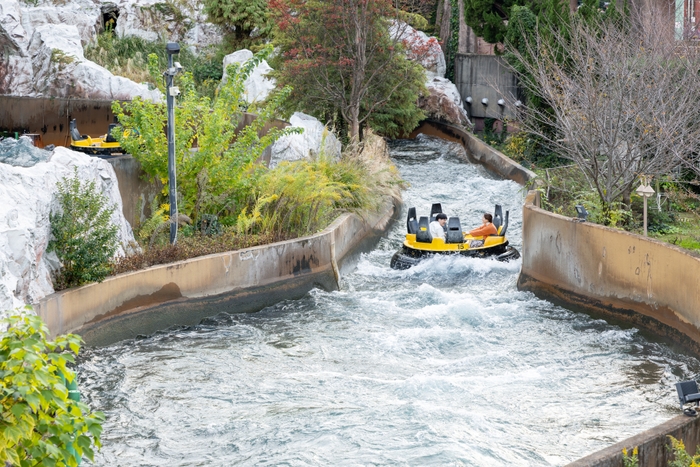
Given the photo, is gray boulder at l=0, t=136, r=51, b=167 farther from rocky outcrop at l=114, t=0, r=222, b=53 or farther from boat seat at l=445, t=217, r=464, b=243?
rocky outcrop at l=114, t=0, r=222, b=53

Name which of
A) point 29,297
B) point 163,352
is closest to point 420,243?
point 163,352

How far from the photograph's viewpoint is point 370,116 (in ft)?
97.3

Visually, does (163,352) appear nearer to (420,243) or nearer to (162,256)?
(162,256)

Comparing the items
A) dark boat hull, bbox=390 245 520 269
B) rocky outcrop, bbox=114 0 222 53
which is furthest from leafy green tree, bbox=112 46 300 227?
rocky outcrop, bbox=114 0 222 53

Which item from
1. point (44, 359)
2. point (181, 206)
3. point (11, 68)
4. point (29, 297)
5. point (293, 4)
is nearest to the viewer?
point (44, 359)

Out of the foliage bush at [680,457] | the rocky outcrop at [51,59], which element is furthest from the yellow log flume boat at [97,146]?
the foliage bush at [680,457]

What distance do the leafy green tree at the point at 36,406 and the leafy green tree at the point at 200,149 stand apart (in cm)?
1048

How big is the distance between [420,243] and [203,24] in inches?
993

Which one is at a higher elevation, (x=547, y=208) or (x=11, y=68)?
(x=11, y=68)

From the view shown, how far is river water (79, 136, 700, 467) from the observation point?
30.2 ft

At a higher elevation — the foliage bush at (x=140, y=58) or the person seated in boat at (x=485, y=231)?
the foliage bush at (x=140, y=58)

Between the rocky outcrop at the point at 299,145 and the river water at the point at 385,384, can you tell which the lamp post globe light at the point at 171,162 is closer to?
the river water at the point at 385,384

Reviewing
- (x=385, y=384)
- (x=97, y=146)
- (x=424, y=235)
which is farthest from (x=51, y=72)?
(x=385, y=384)

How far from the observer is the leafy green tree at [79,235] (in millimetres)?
12391
